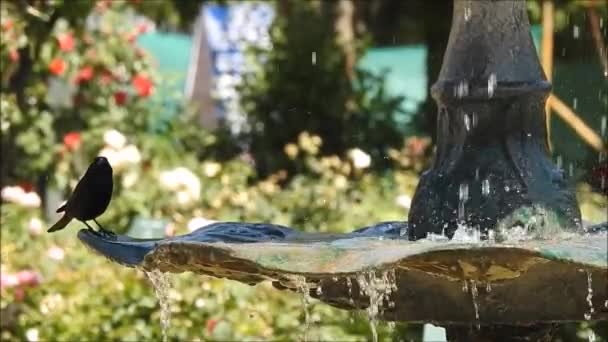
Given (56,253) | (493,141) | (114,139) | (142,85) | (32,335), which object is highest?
(493,141)

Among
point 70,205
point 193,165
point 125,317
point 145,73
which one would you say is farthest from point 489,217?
point 145,73

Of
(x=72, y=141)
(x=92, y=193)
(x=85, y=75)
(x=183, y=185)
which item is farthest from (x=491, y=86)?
(x=85, y=75)

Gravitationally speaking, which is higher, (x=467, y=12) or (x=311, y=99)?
(x=467, y=12)

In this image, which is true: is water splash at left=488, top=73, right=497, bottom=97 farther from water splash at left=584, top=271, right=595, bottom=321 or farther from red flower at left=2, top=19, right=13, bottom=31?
red flower at left=2, top=19, right=13, bottom=31

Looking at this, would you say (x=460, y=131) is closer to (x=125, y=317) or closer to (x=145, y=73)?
(x=125, y=317)

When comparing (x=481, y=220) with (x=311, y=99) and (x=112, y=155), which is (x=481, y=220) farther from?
(x=311, y=99)

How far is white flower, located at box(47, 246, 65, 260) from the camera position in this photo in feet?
20.2

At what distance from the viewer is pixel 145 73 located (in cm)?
901

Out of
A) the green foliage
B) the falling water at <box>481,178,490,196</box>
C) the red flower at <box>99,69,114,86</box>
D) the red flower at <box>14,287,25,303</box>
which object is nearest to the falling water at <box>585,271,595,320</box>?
the falling water at <box>481,178,490,196</box>

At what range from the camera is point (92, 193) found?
3.57 m

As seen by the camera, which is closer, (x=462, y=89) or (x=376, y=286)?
(x=376, y=286)

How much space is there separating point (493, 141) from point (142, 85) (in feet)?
19.2

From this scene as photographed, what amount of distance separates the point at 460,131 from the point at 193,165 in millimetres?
5281

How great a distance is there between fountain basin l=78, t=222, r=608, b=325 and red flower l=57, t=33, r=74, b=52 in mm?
4723
